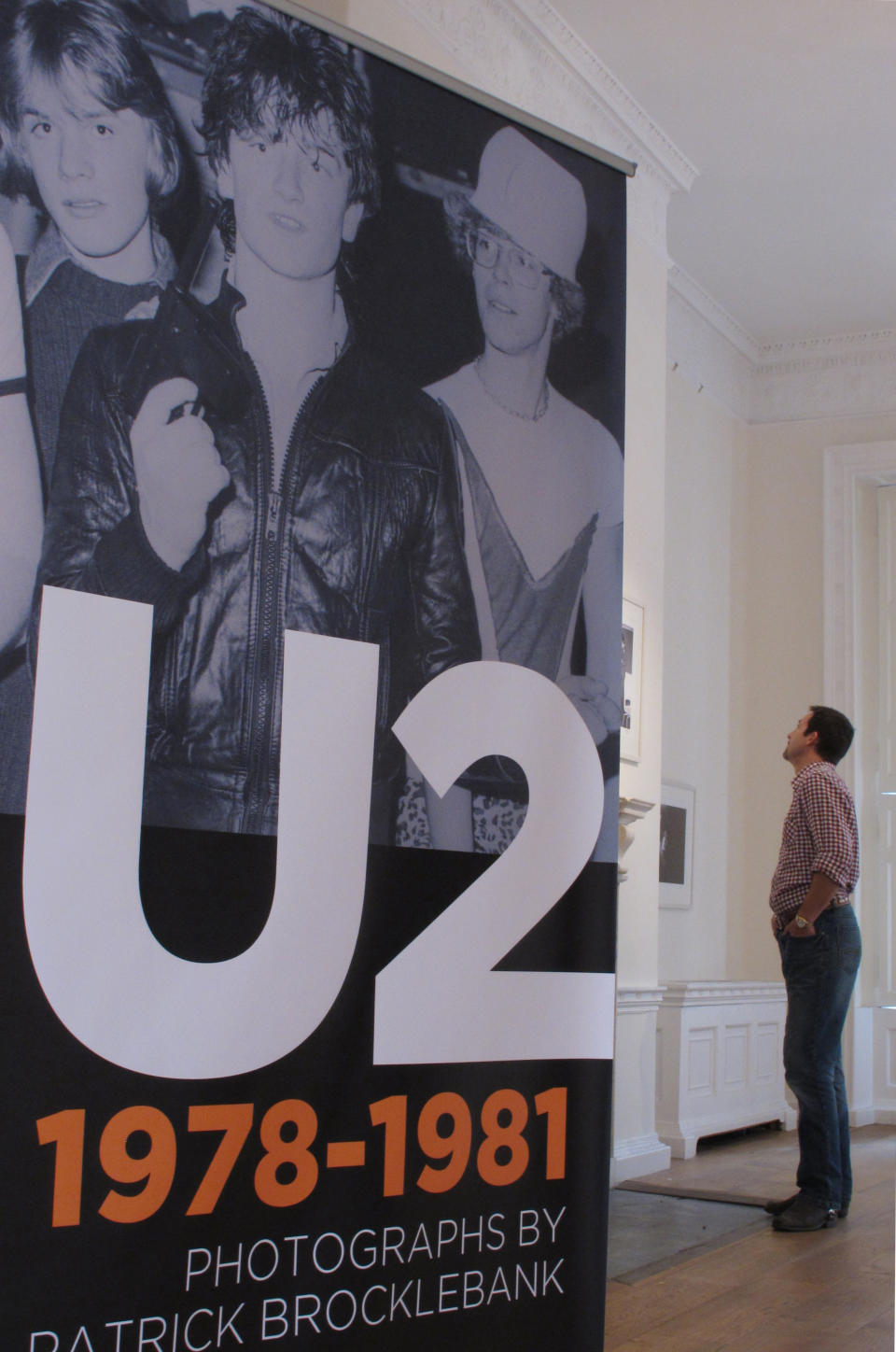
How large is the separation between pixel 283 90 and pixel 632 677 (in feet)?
12.7

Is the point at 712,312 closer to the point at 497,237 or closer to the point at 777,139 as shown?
the point at 777,139

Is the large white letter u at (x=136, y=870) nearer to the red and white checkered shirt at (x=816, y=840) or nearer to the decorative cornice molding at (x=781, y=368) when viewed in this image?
the red and white checkered shirt at (x=816, y=840)

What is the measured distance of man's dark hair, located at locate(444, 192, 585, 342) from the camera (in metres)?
2.20

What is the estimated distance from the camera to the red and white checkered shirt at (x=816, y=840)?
13.6ft

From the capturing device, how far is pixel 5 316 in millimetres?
1749

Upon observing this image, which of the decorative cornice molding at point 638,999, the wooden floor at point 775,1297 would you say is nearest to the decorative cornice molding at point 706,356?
the decorative cornice molding at point 638,999

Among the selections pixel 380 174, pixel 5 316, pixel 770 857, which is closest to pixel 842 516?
pixel 770 857

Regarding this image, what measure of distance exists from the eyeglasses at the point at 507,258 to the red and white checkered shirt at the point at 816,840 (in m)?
2.45

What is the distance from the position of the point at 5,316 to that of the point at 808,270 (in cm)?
600

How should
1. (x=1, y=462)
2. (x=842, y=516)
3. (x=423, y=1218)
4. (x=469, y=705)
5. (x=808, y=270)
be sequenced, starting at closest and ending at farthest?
(x=1, y=462) → (x=423, y=1218) → (x=469, y=705) → (x=808, y=270) → (x=842, y=516)

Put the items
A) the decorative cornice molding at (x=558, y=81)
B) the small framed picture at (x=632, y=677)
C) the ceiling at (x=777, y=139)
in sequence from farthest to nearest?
the small framed picture at (x=632, y=677)
the ceiling at (x=777, y=139)
the decorative cornice molding at (x=558, y=81)

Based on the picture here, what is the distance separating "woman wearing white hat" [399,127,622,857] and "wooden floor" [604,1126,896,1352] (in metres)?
1.48

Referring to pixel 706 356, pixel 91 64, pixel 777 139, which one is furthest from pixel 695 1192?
pixel 706 356

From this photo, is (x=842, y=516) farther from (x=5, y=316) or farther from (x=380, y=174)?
(x=5, y=316)
